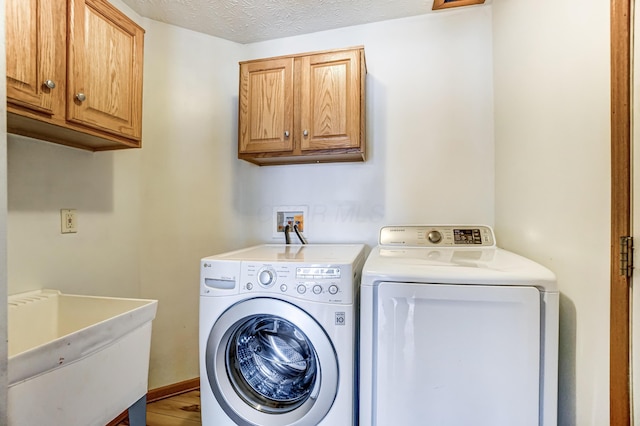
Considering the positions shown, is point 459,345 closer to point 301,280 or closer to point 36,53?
point 301,280

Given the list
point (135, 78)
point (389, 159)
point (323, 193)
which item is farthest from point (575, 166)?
point (135, 78)

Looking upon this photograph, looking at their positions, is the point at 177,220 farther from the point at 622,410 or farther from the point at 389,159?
the point at 622,410

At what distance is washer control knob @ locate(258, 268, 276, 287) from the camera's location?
3.61ft

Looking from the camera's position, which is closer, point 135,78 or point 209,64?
point 135,78

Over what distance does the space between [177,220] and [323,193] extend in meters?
0.97

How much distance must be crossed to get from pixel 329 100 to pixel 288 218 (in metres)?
0.82

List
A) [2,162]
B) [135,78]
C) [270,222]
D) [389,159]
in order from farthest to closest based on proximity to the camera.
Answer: [270,222] < [389,159] < [135,78] < [2,162]

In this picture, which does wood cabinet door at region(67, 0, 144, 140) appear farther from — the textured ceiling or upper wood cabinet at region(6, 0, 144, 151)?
the textured ceiling

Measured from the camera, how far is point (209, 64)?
194 centimetres

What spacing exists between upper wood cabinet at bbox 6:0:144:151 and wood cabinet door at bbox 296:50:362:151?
0.82 m

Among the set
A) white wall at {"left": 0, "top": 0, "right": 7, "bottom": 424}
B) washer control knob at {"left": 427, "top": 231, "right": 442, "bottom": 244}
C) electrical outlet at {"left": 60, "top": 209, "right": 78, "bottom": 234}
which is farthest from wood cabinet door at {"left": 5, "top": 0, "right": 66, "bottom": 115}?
washer control knob at {"left": 427, "top": 231, "right": 442, "bottom": 244}

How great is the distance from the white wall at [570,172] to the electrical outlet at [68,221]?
2.11 metres

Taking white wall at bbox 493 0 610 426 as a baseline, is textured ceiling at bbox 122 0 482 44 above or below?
above

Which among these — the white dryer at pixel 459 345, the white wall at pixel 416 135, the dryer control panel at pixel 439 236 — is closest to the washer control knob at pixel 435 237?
the dryer control panel at pixel 439 236
